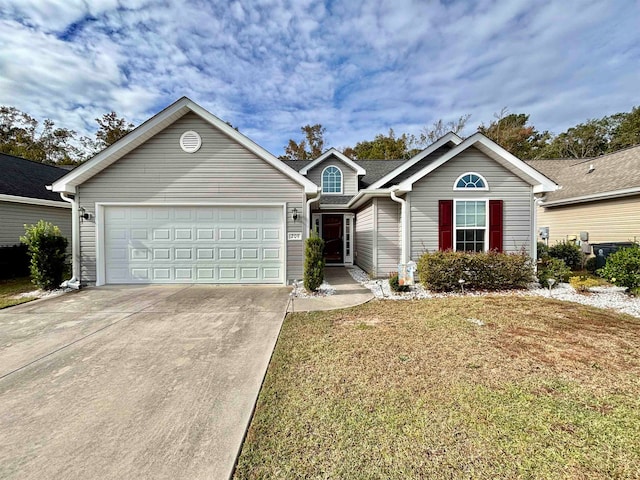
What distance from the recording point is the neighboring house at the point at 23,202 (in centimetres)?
1038

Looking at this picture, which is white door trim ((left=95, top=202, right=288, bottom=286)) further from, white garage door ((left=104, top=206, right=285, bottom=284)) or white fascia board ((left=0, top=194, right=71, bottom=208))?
white fascia board ((left=0, top=194, right=71, bottom=208))

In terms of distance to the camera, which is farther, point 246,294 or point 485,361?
point 246,294

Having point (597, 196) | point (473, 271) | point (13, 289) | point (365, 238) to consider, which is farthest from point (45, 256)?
point (597, 196)

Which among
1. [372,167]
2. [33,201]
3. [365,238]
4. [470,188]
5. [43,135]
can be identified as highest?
[43,135]

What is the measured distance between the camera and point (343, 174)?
13875 mm

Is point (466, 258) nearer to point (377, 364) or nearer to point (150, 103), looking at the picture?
point (377, 364)

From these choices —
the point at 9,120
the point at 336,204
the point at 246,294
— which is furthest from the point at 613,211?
the point at 9,120

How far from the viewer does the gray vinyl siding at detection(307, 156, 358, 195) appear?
13828 millimetres

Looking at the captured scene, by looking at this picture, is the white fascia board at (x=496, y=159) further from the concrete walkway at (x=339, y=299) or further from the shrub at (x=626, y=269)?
the concrete walkway at (x=339, y=299)

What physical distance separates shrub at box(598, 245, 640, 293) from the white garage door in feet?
26.5

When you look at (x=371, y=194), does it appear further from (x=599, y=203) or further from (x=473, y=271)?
(x=599, y=203)

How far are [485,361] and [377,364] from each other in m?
1.35

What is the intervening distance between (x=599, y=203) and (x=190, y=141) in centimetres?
1483

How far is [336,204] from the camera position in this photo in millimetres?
12492
